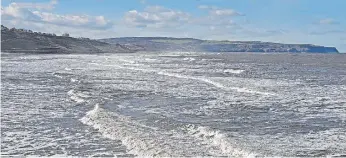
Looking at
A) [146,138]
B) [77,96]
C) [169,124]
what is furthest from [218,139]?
[77,96]

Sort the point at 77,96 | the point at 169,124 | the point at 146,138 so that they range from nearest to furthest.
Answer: the point at 146,138
the point at 169,124
the point at 77,96

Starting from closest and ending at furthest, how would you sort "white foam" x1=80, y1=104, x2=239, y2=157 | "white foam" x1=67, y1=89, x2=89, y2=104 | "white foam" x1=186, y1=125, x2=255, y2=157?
1. "white foam" x1=80, y1=104, x2=239, y2=157
2. "white foam" x1=186, y1=125, x2=255, y2=157
3. "white foam" x1=67, y1=89, x2=89, y2=104

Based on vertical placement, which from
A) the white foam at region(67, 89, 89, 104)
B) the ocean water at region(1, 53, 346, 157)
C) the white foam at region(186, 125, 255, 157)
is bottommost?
the white foam at region(67, 89, 89, 104)

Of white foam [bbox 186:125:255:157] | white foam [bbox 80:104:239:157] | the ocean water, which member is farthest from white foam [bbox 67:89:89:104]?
white foam [bbox 186:125:255:157]

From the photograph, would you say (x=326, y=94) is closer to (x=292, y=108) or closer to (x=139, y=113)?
(x=292, y=108)

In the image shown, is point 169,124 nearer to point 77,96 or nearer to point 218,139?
point 218,139

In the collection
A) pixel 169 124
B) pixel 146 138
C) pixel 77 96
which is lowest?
pixel 77 96

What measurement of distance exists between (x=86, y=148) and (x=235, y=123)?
25.5 feet

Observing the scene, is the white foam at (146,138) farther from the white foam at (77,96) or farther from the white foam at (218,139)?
the white foam at (77,96)

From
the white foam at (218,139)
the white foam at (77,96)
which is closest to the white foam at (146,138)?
the white foam at (218,139)

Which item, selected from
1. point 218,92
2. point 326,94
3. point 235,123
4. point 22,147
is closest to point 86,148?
point 22,147

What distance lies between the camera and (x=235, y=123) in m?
20.7

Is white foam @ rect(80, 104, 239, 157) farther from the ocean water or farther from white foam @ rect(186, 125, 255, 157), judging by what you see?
white foam @ rect(186, 125, 255, 157)

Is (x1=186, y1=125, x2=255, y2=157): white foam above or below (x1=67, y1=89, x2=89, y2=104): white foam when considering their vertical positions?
above
